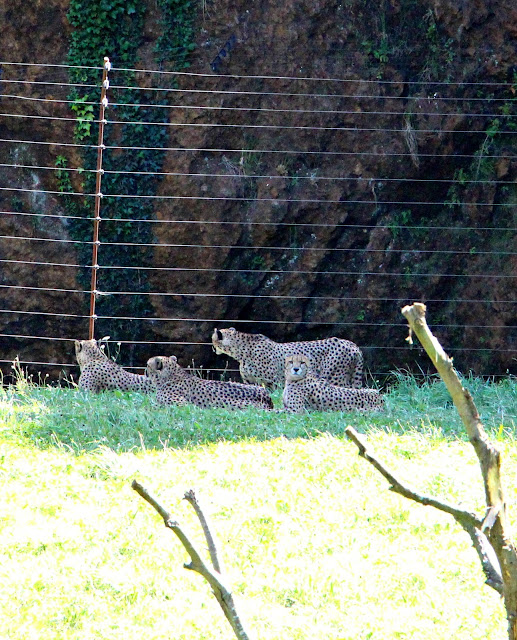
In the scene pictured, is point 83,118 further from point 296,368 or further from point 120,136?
point 296,368

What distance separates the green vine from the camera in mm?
10469

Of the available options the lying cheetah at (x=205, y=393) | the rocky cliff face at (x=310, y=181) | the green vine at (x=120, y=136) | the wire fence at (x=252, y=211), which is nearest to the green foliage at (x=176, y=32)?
the green vine at (x=120, y=136)

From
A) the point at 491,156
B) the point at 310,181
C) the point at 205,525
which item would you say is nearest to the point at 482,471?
the point at 205,525

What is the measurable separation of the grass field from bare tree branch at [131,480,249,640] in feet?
6.29

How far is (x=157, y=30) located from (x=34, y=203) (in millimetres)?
2384

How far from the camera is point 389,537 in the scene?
171 inches

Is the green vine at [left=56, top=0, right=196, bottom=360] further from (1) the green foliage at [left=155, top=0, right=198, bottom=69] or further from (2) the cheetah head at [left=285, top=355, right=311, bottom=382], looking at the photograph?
(2) the cheetah head at [left=285, top=355, right=311, bottom=382]

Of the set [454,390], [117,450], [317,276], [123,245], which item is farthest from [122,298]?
[454,390]

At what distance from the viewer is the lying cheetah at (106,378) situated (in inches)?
318

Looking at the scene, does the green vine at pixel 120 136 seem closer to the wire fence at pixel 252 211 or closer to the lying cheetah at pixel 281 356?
the wire fence at pixel 252 211

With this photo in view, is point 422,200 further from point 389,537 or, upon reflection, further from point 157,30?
point 389,537

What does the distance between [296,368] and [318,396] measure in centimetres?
27

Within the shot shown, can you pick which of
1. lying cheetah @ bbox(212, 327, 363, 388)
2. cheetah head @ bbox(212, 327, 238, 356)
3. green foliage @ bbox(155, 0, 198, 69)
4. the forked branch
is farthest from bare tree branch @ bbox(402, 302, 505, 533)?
green foliage @ bbox(155, 0, 198, 69)

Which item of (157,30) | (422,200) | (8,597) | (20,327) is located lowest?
(20,327)
